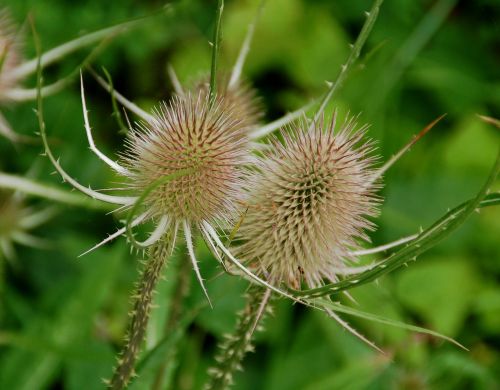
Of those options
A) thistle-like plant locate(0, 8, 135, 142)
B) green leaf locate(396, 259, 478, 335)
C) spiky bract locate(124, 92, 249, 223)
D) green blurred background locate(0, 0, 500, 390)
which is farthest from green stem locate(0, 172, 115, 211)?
green leaf locate(396, 259, 478, 335)

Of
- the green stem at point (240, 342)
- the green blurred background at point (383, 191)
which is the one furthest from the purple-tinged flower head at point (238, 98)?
the green blurred background at point (383, 191)

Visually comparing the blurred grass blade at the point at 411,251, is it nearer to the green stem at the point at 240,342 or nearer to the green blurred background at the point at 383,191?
the green stem at the point at 240,342

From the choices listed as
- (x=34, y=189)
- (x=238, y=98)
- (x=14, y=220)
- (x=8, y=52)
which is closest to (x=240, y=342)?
(x=238, y=98)

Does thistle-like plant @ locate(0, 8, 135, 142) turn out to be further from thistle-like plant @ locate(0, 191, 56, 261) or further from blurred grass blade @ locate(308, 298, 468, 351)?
blurred grass blade @ locate(308, 298, 468, 351)

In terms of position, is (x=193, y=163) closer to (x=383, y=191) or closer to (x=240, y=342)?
(x=240, y=342)

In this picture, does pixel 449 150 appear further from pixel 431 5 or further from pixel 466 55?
pixel 431 5

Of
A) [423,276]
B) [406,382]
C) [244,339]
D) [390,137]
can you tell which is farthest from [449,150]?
[244,339]

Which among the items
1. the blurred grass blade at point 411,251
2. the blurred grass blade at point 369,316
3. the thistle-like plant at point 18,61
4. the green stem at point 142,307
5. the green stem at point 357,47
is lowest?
the green stem at point 142,307
